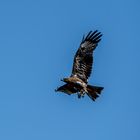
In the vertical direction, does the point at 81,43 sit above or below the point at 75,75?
above

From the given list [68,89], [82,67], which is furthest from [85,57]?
[68,89]

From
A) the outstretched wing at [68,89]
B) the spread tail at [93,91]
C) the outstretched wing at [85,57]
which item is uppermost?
the outstretched wing at [85,57]

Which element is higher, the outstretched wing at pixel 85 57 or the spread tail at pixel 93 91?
the outstretched wing at pixel 85 57

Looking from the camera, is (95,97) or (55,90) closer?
(95,97)

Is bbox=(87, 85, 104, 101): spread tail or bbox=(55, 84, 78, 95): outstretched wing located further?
bbox=(55, 84, 78, 95): outstretched wing

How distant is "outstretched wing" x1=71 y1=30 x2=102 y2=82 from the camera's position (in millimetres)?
13117

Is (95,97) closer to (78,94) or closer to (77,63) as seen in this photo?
(78,94)

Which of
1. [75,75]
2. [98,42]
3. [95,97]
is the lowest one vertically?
[95,97]

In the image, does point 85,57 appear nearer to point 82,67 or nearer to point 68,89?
point 82,67

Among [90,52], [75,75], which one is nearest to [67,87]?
[75,75]

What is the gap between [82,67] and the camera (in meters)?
13.1

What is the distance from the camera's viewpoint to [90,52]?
13266 millimetres

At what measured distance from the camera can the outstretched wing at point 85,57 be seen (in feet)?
43.0

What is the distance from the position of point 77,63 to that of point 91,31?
4.41 feet
